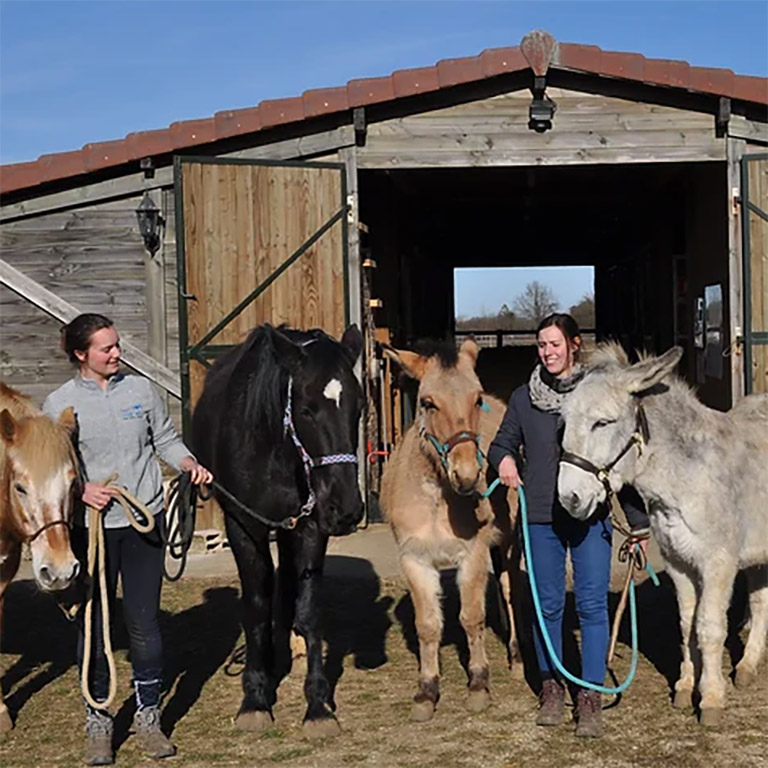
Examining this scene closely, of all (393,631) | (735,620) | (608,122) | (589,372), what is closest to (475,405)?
(589,372)

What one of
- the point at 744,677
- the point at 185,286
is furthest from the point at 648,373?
the point at 185,286

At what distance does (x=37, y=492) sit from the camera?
375 centimetres

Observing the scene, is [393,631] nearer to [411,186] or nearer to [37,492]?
[37,492]

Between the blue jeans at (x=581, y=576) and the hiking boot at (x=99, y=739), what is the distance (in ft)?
6.00

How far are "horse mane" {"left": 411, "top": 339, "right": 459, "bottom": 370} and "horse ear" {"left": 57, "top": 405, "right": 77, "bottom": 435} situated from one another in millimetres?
1488

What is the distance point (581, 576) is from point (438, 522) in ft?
2.42

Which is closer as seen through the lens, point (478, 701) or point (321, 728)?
point (321, 728)

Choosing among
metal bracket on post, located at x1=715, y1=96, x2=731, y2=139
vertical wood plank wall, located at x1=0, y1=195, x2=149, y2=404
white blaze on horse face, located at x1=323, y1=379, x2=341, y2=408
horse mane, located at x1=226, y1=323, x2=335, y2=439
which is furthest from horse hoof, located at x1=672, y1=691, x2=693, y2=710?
vertical wood plank wall, located at x1=0, y1=195, x2=149, y2=404

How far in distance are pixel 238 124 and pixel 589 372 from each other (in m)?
5.15

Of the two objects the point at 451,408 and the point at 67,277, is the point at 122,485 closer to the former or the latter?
Result: the point at 451,408

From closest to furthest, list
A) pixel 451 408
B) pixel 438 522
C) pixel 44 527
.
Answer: pixel 44 527 → pixel 451 408 → pixel 438 522

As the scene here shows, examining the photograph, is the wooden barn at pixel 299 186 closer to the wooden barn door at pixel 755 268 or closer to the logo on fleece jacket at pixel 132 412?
the wooden barn door at pixel 755 268

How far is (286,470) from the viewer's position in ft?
14.8

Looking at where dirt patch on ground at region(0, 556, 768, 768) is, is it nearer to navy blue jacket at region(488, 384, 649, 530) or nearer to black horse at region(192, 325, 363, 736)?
black horse at region(192, 325, 363, 736)
